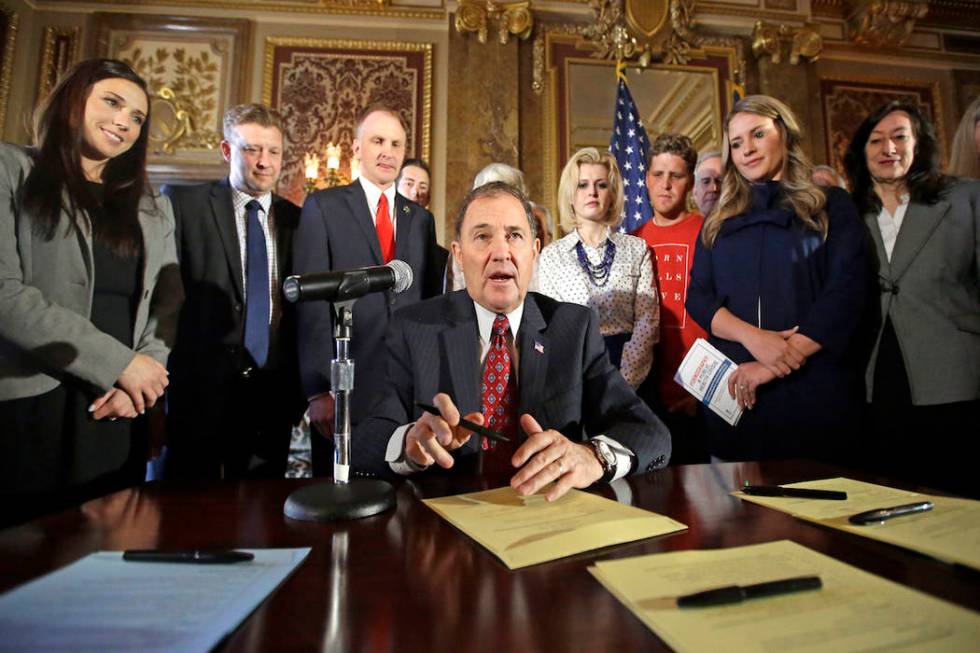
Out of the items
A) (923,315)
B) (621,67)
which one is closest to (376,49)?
(621,67)

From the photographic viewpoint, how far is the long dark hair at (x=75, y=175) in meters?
1.62

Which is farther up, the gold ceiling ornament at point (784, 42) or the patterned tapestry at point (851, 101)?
the gold ceiling ornament at point (784, 42)

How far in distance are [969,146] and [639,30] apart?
4.03 metres

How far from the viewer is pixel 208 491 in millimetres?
1097

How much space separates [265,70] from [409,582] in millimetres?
6240

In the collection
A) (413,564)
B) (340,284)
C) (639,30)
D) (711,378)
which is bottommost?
(413,564)

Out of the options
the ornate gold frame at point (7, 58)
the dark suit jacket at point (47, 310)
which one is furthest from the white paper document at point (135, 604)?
the ornate gold frame at point (7, 58)

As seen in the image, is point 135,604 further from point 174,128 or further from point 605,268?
point 174,128

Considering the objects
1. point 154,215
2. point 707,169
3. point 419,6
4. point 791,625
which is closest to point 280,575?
point 791,625

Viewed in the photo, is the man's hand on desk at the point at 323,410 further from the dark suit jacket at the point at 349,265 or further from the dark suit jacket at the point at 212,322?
the dark suit jacket at the point at 212,322

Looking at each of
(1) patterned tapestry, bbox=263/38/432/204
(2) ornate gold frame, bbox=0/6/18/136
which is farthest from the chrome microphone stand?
(2) ornate gold frame, bbox=0/6/18/136

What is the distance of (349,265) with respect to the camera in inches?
88.3

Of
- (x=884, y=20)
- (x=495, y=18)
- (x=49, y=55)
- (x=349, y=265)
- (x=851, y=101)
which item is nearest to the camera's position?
(x=349, y=265)

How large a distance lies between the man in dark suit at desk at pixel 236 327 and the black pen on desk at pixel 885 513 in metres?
1.92
